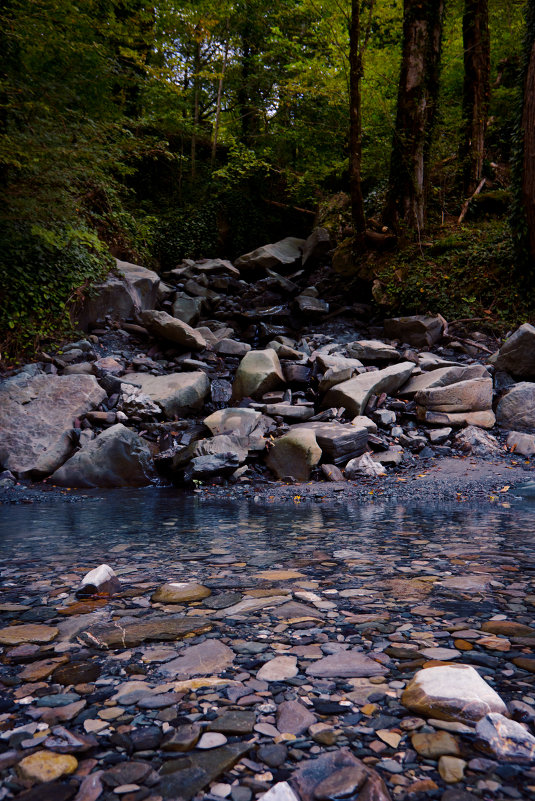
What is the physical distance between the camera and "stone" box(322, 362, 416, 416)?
24.3ft

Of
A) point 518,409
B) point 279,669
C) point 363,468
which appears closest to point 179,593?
point 279,669

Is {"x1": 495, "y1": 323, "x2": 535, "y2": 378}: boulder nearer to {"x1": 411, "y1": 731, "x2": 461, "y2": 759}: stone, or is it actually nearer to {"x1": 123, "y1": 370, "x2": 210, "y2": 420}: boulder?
{"x1": 123, "y1": 370, "x2": 210, "y2": 420}: boulder

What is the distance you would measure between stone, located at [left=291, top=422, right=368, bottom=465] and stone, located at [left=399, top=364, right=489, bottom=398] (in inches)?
69.7

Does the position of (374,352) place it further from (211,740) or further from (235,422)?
(211,740)

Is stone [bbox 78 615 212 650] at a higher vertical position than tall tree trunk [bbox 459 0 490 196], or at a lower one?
lower

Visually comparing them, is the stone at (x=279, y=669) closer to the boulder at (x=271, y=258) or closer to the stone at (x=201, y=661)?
the stone at (x=201, y=661)

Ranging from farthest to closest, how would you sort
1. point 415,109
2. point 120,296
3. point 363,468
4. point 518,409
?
point 415,109 → point 120,296 → point 518,409 → point 363,468

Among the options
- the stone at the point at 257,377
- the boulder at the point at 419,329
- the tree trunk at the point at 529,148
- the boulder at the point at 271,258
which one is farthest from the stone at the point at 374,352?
the boulder at the point at 271,258

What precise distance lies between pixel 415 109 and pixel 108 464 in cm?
1048

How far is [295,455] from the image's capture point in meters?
6.52

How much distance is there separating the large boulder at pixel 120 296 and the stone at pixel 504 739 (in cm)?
1017

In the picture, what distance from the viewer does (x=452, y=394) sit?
7.55m

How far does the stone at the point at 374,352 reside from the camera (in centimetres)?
909

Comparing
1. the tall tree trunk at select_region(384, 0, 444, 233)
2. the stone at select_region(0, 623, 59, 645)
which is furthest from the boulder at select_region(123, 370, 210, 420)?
the tall tree trunk at select_region(384, 0, 444, 233)
